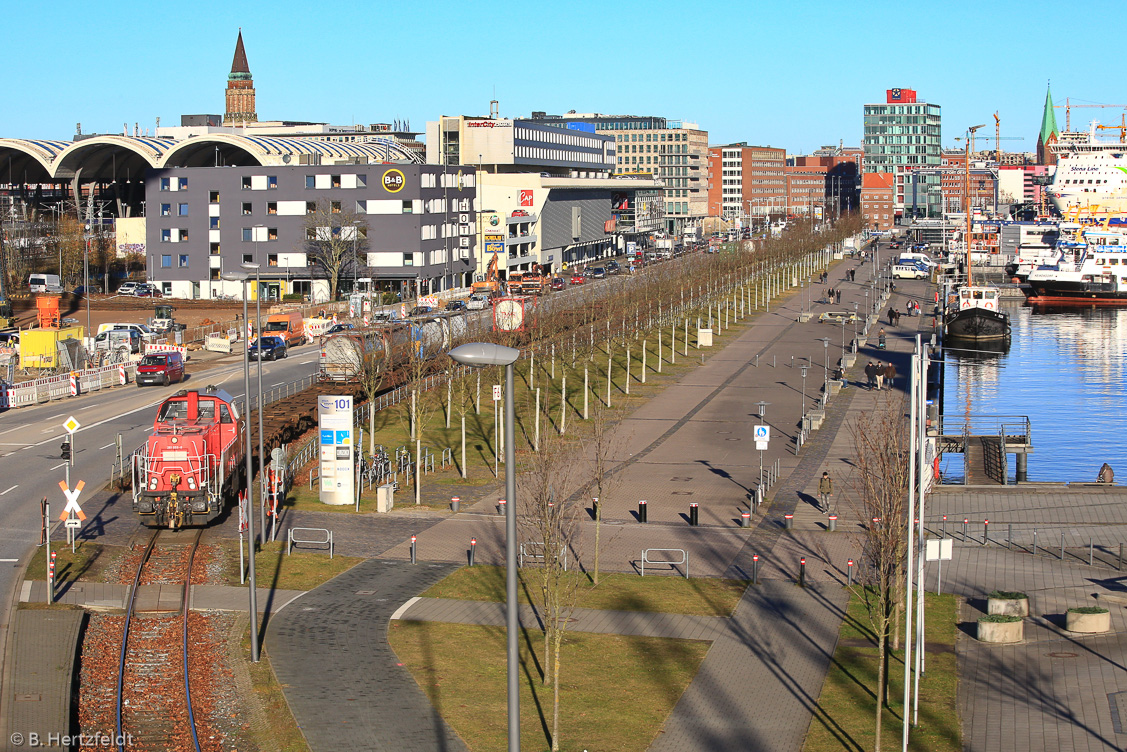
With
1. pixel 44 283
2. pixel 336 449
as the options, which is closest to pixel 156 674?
→ pixel 336 449

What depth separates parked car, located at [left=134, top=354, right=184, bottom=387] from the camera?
60500 millimetres

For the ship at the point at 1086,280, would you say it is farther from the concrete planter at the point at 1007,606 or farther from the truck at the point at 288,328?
the concrete planter at the point at 1007,606

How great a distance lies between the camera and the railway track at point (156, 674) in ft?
64.1

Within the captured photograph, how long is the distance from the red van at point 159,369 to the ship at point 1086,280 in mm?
112879

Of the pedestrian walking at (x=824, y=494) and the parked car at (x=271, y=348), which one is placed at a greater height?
the parked car at (x=271, y=348)

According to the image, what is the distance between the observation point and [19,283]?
344 ft

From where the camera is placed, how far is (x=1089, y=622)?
25.6m

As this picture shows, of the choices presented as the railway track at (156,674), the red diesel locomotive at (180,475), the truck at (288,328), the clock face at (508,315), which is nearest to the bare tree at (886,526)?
the railway track at (156,674)

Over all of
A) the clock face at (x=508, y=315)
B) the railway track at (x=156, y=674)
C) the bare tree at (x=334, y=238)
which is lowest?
the railway track at (x=156, y=674)

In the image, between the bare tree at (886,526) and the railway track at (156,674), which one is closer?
the railway track at (156,674)

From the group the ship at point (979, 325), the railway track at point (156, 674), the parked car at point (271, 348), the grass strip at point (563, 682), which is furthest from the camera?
the ship at point (979, 325)

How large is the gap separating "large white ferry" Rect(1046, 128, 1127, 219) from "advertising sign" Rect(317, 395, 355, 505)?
17072cm

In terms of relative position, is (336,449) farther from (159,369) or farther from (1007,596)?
(159,369)

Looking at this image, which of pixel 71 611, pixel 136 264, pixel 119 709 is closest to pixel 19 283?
pixel 136 264
